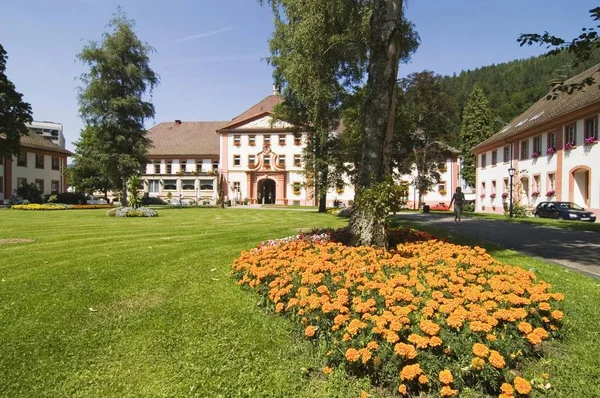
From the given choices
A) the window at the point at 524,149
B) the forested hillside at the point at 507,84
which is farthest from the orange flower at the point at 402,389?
the forested hillside at the point at 507,84

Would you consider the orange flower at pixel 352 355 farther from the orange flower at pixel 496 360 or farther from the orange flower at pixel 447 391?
the orange flower at pixel 496 360

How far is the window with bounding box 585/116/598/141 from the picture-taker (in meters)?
23.6

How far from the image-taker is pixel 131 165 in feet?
112

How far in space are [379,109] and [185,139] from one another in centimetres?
5939

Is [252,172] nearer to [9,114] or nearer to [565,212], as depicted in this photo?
[9,114]

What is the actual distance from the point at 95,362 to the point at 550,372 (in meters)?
3.89

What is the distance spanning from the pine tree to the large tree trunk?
60.7m

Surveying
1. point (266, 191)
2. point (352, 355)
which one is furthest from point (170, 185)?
point (352, 355)

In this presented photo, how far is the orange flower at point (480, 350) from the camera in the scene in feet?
9.93

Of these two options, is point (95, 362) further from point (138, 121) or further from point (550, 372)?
point (138, 121)

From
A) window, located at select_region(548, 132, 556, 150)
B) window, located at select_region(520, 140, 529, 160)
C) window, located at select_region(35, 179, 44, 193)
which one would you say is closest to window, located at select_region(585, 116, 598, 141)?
window, located at select_region(548, 132, 556, 150)

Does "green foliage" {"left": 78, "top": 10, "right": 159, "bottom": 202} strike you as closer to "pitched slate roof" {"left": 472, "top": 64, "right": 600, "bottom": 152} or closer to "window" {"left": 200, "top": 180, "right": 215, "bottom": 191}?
"window" {"left": 200, "top": 180, "right": 215, "bottom": 191}

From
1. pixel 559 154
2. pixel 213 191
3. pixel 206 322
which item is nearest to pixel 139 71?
pixel 213 191

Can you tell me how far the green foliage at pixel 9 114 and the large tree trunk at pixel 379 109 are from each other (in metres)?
37.1
